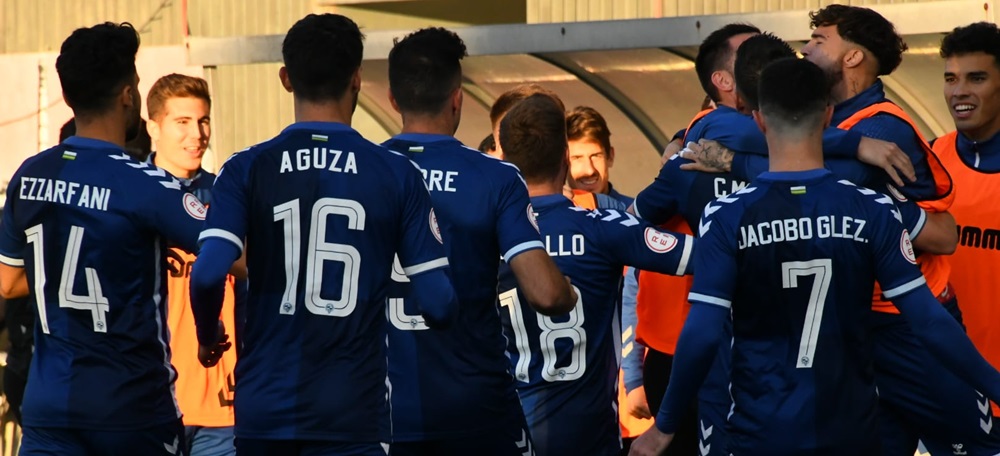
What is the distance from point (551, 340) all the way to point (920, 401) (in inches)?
54.4

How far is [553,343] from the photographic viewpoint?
5750mm

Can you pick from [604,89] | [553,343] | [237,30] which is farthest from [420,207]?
[237,30]

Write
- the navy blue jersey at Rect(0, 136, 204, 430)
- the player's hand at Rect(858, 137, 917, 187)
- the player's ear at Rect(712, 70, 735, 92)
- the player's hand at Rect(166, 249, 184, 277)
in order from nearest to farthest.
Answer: the navy blue jersey at Rect(0, 136, 204, 430) < the player's hand at Rect(858, 137, 917, 187) < the player's ear at Rect(712, 70, 735, 92) < the player's hand at Rect(166, 249, 184, 277)

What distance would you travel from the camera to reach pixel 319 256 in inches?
179

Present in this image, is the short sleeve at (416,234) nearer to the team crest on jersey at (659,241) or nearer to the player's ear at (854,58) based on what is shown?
the team crest on jersey at (659,241)

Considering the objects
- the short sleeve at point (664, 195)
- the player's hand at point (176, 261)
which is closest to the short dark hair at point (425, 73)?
the short sleeve at point (664, 195)

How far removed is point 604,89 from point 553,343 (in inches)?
197

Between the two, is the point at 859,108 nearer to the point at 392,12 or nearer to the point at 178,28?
the point at 392,12

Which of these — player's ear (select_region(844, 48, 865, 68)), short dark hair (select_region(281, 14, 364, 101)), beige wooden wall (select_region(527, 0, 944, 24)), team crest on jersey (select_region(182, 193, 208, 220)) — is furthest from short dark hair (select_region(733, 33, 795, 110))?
beige wooden wall (select_region(527, 0, 944, 24))

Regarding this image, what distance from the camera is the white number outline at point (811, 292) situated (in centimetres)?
454

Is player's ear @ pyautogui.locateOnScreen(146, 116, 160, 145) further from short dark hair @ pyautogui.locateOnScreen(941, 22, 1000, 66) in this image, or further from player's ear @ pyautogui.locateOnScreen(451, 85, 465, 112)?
short dark hair @ pyautogui.locateOnScreen(941, 22, 1000, 66)

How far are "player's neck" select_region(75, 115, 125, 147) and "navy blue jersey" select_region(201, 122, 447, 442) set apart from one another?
81 cm

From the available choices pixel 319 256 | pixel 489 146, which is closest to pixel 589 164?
pixel 489 146

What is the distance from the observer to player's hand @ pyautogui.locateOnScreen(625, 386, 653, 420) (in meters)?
6.79
